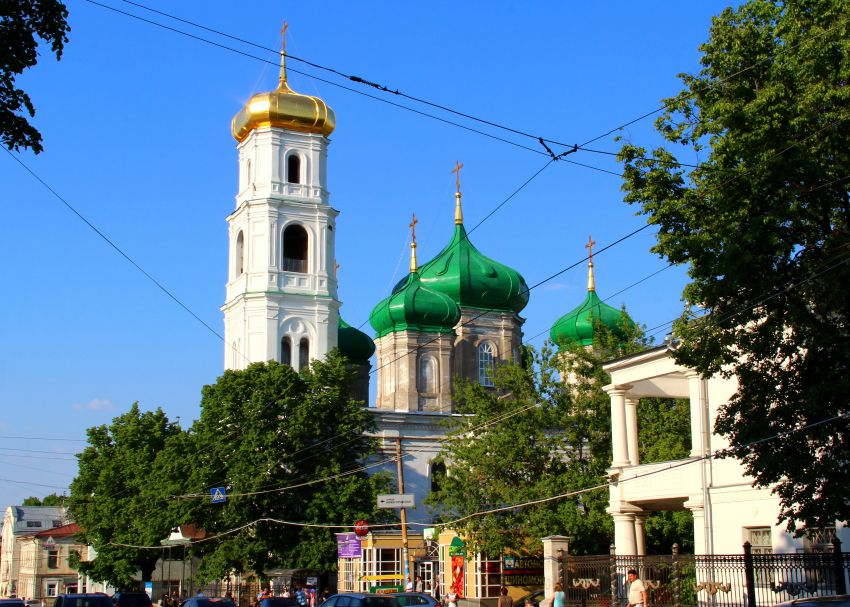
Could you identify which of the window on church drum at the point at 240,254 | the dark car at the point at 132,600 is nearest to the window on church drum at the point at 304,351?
the window on church drum at the point at 240,254

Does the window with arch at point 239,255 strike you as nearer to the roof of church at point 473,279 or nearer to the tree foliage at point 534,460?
the roof of church at point 473,279

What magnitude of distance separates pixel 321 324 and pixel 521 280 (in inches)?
601

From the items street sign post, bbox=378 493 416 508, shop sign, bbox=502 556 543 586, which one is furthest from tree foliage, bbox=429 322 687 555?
street sign post, bbox=378 493 416 508

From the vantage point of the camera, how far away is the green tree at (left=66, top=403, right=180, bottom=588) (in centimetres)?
5131

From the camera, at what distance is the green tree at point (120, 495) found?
5131cm

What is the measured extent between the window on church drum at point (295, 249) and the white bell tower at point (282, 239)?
0.16ft

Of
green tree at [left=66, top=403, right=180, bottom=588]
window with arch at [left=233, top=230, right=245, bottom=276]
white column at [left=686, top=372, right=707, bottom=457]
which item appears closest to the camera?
white column at [left=686, top=372, right=707, bottom=457]

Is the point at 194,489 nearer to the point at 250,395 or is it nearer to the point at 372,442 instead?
the point at 250,395

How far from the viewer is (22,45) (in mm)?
13305

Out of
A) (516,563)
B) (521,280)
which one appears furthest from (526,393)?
(521,280)

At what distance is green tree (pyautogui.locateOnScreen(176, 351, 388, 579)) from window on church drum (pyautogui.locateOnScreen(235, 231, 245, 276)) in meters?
12.0

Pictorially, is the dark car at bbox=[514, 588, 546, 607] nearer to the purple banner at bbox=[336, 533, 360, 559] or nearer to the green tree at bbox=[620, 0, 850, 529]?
the purple banner at bbox=[336, 533, 360, 559]

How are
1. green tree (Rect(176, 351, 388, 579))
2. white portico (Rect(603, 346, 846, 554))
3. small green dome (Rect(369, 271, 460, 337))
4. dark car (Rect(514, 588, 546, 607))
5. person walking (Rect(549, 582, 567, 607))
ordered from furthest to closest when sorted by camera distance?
small green dome (Rect(369, 271, 460, 337))
green tree (Rect(176, 351, 388, 579))
dark car (Rect(514, 588, 546, 607))
white portico (Rect(603, 346, 846, 554))
person walking (Rect(549, 582, 567, 607))

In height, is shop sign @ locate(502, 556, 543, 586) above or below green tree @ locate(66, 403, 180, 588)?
below
